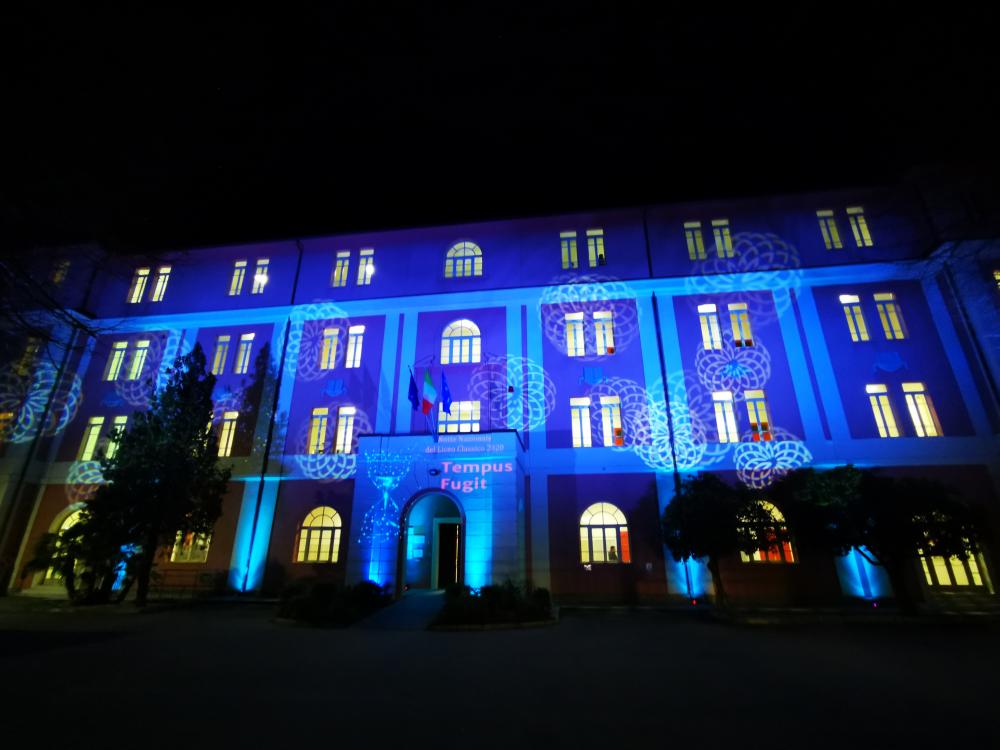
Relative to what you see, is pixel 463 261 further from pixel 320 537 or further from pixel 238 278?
pixel 320 537

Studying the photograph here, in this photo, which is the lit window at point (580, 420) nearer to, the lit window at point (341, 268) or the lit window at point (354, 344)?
the lit window at point (354, 344)

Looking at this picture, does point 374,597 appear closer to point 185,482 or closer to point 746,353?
point 185,482

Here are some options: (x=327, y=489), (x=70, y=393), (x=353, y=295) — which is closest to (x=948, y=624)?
Result: (x=327, y=489)

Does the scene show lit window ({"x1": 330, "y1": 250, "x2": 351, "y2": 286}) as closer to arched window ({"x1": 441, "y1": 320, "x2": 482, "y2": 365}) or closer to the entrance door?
arched window ({"x1": 441, "y1": 320, "x2": 482, "y2": 365})

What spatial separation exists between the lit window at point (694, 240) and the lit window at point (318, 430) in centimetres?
1655

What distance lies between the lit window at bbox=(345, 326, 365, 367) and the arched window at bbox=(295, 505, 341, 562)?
19.7ft

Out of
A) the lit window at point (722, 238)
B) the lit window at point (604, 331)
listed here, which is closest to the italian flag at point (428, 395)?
the lit window at point (604, 331)

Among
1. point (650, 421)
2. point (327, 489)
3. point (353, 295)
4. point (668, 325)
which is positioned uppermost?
point (353, 295)

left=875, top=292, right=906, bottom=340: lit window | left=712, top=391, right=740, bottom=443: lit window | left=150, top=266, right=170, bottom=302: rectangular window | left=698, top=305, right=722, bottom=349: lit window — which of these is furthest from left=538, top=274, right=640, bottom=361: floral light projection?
left=150, top=266, right=170, bottom=302: rectangular window

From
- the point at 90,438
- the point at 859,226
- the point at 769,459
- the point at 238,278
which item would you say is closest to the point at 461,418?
the point at 769,459

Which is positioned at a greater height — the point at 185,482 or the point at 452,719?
the point at 185,482

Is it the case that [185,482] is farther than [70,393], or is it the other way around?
[70,393]

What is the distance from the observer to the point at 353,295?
20375 mm

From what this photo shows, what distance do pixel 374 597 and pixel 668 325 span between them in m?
14.3
